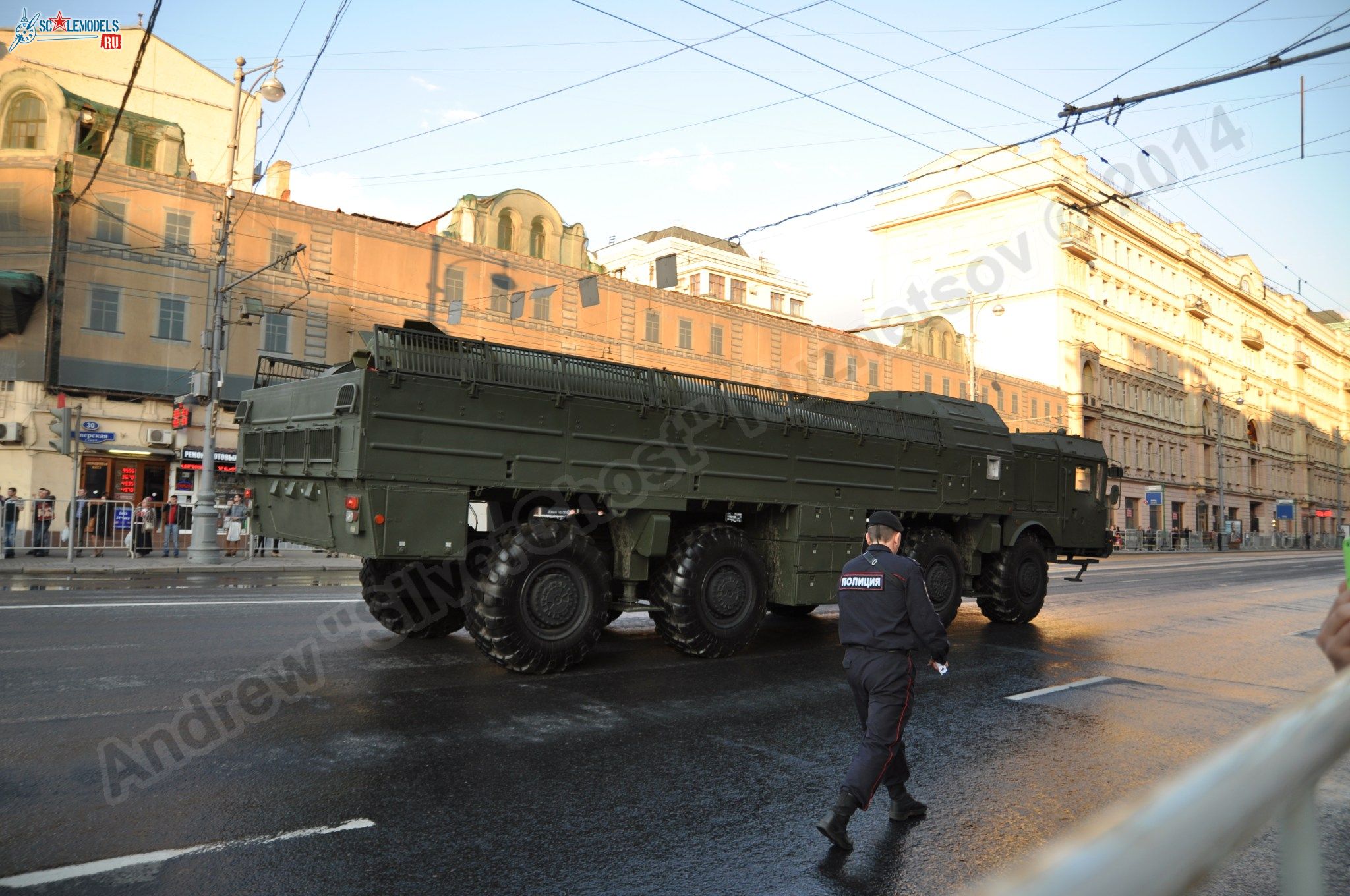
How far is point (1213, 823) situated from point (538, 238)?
38538 millimetres

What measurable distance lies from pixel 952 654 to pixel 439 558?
5.94 m

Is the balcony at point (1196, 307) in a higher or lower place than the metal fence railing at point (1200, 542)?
higher

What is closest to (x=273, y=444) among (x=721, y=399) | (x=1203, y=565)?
(x=721, y=399)

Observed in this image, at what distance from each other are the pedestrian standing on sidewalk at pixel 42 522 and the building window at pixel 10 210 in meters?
10.1

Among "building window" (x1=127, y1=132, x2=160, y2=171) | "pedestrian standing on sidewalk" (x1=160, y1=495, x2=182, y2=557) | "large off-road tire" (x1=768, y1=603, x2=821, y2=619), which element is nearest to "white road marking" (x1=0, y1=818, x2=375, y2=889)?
"large off-road tire" (x1=768, y1=603, x2=821, y2=619)

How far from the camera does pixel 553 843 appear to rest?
4359 mm

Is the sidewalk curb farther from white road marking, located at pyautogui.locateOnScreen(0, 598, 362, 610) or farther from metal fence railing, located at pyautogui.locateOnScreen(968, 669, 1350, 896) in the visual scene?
metal fence railing, located at pyautogui.locateOnScreen(968, 669, 1350, 896)

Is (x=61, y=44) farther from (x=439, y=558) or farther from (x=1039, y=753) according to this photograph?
(x=1039, y=753)

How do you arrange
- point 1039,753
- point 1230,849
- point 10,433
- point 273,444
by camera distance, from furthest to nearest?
point 10,433
point 273,444
point 1039,753
point 1230,849

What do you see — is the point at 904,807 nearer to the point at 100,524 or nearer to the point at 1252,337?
the point at 100,524

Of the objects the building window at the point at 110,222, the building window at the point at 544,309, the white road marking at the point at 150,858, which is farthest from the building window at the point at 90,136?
the white road marking at the point at 150,858

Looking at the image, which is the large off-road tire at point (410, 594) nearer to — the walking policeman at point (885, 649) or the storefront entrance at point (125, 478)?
the walking policeman at point (885, 649)

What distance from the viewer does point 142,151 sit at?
29.9 metres

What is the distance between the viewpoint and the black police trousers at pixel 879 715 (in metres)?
4.75
